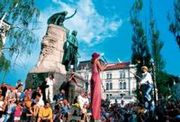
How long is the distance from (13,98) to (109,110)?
5549 mm

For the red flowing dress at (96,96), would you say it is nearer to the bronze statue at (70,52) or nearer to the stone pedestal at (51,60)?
the stone pedestal at (51,60)

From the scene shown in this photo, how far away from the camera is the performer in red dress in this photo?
30.8 ft

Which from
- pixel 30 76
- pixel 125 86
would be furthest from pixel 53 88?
pixel 125 86

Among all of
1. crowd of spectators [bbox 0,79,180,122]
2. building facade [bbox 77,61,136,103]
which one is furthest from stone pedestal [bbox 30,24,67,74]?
building facade [bbox 77,61,136,103]

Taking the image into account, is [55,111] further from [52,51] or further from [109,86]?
[109,86]

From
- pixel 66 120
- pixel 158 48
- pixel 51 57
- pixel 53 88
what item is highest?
pixel 158 48

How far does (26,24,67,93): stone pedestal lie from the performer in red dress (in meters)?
11.7

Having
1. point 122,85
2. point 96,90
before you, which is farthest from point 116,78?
point 96,90

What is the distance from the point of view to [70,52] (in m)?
23.4

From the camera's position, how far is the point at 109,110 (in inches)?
747

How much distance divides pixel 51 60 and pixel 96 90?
13.3 metres

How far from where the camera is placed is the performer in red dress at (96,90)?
9398 mm

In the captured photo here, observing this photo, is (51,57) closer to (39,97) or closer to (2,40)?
(2,40)

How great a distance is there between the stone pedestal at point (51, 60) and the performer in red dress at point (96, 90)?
11.7 m
